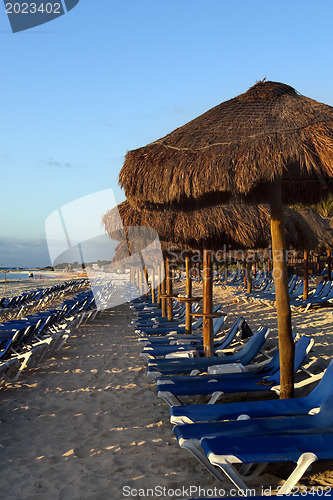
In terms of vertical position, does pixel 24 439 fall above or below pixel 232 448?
below

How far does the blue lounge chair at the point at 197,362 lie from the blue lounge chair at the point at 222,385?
0.43 m

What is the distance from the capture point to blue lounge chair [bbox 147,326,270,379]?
14.7ft

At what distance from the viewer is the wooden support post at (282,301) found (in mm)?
3250

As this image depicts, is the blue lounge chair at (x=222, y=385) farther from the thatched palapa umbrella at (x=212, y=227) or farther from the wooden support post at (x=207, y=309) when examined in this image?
the thatched palapa umbrella at (x=212, y=227)

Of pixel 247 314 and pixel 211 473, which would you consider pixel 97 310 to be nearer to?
pixel 247 314

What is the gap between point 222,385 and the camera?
12.5 ft

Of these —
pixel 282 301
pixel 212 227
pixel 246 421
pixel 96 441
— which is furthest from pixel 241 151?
pixel 96 441

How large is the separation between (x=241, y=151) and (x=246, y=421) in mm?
1871

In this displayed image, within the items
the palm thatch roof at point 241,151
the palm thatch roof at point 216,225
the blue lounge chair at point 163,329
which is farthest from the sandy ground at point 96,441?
the palm thatch roof at point 241,151

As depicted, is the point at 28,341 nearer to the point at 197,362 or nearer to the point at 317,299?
the point at 197,362

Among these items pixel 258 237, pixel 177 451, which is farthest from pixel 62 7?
pixel 177 451

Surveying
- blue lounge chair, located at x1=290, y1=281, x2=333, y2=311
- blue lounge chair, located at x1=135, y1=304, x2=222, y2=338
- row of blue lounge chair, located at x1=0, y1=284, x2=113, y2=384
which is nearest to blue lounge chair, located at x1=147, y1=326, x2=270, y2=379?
row of blue lounge chair, located at x1=0, y1=284, x2=113, y2=384

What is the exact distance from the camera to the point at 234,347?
5758mm

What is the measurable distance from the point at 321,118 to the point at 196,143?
94 cm
